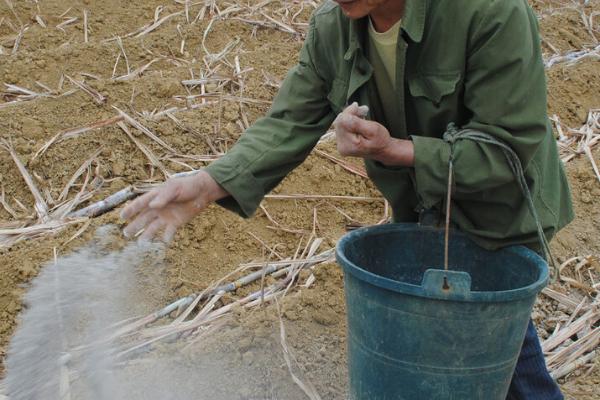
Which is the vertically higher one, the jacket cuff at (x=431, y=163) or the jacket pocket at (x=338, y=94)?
the jacket pocket at (x=338, y=94)

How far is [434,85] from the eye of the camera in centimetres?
260

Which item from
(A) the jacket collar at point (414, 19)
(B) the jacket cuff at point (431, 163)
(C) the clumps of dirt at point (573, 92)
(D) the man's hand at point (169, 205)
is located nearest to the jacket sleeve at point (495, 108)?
(B) the jacket cuff at point (431, 163)

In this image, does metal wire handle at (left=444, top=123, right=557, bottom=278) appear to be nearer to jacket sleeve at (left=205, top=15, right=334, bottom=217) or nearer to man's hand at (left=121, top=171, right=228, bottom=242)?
jacket sleeve at (left=205, top=15, right=334, bottom=217)

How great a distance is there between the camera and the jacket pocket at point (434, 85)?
257cm

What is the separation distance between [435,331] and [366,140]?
0.55 metres

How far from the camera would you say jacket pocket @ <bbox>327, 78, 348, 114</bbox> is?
111 inches

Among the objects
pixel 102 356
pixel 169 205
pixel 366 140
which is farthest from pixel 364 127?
pixel 102 356

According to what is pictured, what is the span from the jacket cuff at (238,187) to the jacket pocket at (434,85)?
59cm

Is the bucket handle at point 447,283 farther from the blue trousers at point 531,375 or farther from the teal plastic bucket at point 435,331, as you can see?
the blue trousers at point 531,375

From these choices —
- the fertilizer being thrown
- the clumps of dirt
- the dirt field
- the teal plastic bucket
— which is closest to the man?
the teal plastic bucket

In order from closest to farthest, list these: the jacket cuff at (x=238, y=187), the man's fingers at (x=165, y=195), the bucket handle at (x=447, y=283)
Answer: the bucket handle at (x=447, y=283)
the man's fingers at (x=165, y=195)
the jacket cuff at (x=238, y=187)

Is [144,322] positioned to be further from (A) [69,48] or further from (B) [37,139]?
(A) [69,48]

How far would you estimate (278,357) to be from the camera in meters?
3.74

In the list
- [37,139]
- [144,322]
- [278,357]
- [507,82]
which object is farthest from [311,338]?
[37,139]
